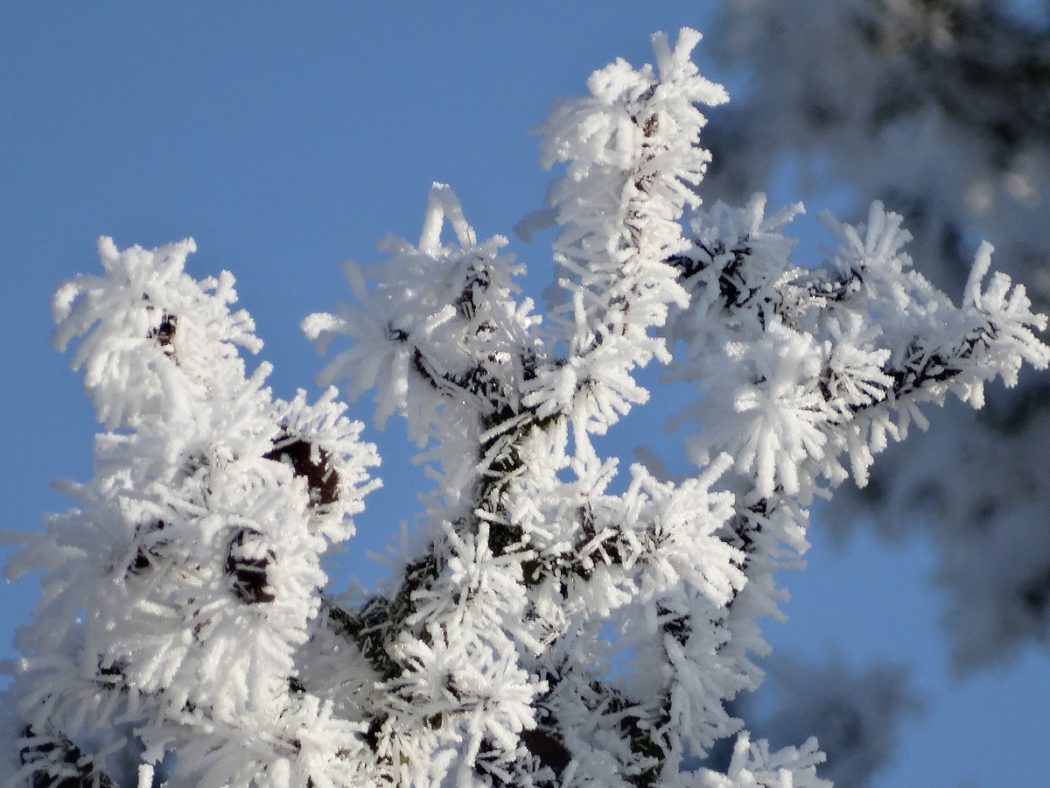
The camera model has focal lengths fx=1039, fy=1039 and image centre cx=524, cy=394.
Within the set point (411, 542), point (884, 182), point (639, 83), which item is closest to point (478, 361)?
point (411, 542)

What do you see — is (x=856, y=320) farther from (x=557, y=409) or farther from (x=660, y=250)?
(x=557, y=409)

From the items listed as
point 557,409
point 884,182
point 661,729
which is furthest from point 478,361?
point 884,182

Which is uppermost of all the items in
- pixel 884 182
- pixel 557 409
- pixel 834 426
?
pixel 884 182

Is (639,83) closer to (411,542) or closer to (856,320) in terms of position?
(856,320)

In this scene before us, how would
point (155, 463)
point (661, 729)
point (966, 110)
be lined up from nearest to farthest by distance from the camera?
point (155, 463) → point (661, 729) → point (966, 110)

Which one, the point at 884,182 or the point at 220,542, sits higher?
the point at 884,182

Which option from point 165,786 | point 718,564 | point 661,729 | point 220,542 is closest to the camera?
point 220,542

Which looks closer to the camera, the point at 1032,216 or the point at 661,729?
the point at 661,729
